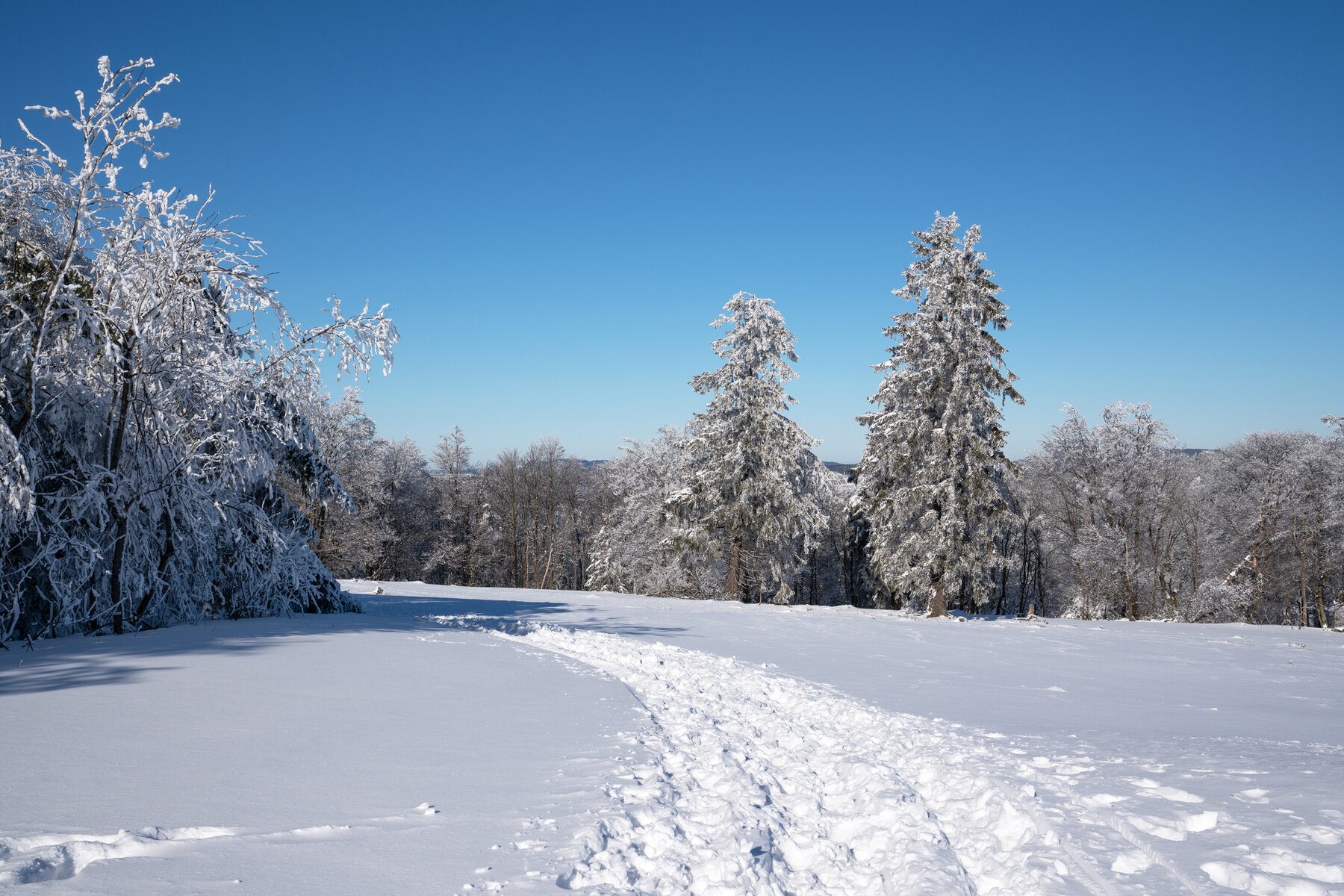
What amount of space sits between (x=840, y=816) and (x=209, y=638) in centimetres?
828

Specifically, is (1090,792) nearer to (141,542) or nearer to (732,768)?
(732,768)

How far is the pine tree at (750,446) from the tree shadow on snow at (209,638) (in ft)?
23.9

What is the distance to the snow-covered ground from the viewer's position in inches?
119

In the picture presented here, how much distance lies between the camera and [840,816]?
414cm

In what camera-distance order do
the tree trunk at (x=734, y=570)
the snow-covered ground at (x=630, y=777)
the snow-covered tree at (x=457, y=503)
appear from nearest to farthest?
the snow-covered ground at (x=630, y=777), the tree trunk at (x=734, y=570), the snow-covered tree at (x=457, y=503)

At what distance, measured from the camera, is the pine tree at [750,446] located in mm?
23359

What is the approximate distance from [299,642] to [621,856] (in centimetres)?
715

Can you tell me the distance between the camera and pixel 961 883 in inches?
130

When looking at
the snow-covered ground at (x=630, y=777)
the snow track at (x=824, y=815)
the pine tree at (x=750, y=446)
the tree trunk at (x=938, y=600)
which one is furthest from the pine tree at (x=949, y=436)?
the snow track at (x=824, y=815)

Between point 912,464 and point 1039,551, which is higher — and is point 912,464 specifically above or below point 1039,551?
above

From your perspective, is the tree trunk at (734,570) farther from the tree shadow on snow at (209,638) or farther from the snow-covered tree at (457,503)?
the snow-covered tree at (457,503)

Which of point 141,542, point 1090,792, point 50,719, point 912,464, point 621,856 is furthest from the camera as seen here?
point 912,464

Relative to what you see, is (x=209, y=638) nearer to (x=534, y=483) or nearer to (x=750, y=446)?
(x=750, y=446)

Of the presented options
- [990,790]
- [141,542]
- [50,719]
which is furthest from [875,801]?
[141,542]
